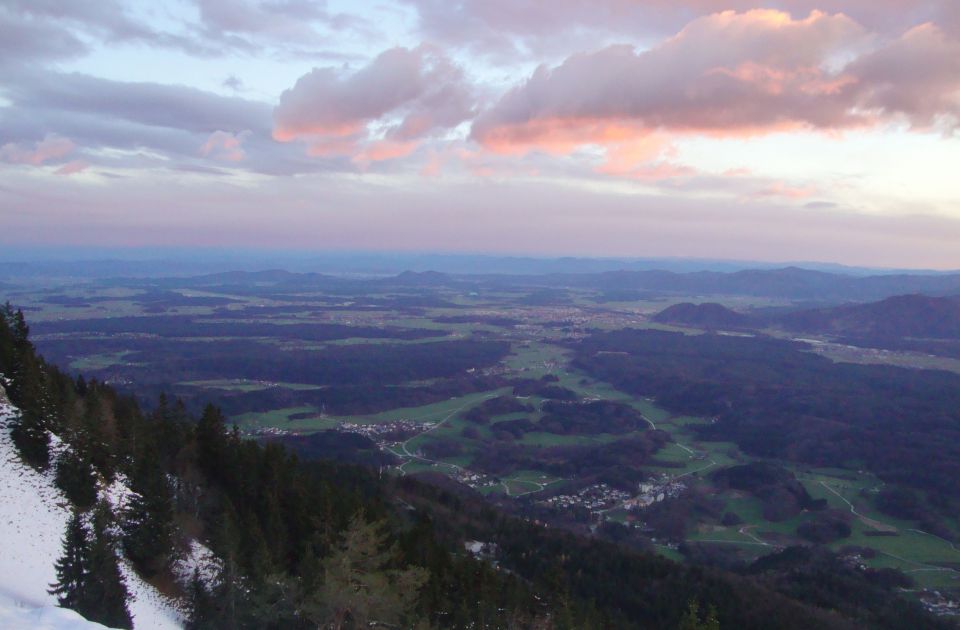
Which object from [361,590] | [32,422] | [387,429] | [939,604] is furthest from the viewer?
[387,429]

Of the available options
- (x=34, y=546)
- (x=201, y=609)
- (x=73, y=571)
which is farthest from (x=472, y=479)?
(x=73, y=571)

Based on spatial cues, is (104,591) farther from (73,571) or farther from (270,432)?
(270,432)

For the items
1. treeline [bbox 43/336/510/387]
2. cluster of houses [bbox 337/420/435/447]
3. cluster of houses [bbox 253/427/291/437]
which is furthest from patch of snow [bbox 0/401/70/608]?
treeline [bbox 43/336/510/387]

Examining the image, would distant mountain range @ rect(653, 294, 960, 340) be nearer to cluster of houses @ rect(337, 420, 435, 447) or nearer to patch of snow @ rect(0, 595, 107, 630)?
cluster of houses @ rect(337, 420, 435, 447)

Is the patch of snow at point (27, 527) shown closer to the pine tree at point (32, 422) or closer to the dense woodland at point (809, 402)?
the pine tree at point (32, 422)

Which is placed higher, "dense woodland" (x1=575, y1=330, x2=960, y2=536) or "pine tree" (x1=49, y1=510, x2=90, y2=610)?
"pine tree" (x1=49, y1=510, x2=90, y2=610)
